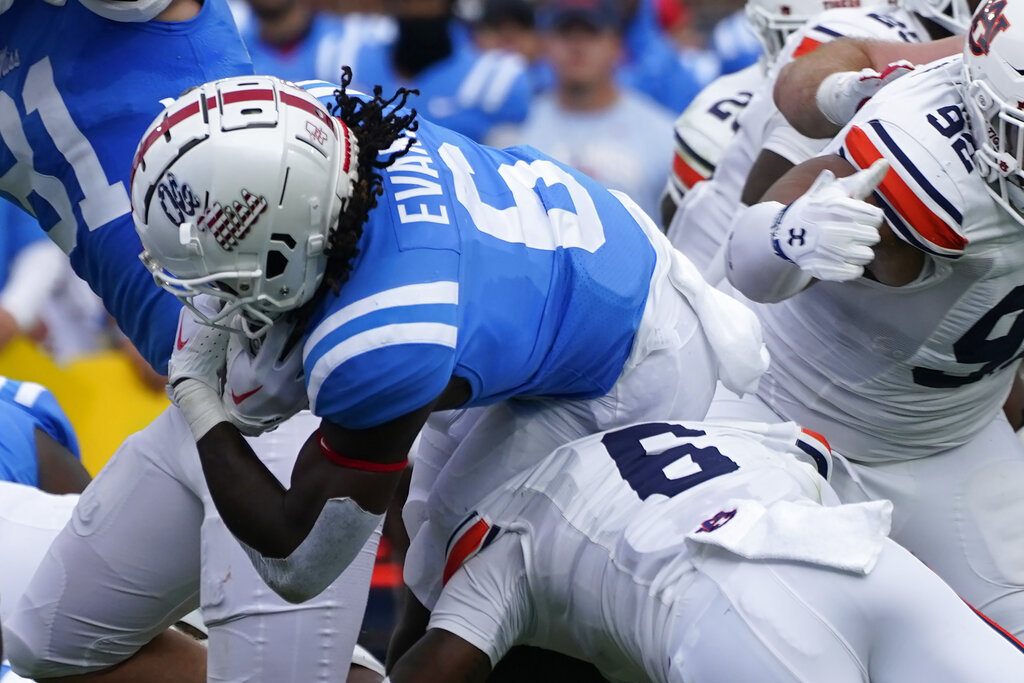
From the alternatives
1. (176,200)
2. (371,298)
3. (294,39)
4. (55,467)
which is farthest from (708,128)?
(294,39)

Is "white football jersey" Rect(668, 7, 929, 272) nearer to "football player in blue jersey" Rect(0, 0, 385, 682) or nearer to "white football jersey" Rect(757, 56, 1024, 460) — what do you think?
"white football jersey" Rect(757, 56, 1024, 460)

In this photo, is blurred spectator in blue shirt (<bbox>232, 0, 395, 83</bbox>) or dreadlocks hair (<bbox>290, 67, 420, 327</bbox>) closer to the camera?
dreadlocks hair (<bbox>290, 67, 420, 327</bbox>)

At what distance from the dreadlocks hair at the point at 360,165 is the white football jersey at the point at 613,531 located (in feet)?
1.91

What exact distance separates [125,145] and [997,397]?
1936mm

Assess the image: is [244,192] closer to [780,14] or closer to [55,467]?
[55,467]

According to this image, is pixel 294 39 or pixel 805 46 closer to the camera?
pixel 805 46

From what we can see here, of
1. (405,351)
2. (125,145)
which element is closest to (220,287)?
(405,351)

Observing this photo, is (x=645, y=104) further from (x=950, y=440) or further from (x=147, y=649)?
(x=147, y=649)

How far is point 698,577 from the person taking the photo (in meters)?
2.39

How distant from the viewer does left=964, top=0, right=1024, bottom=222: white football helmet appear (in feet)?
8.87

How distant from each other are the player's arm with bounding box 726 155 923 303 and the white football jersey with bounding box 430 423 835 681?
303 millimetres

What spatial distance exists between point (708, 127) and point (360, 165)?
2.77 metres

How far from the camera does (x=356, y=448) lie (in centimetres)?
237

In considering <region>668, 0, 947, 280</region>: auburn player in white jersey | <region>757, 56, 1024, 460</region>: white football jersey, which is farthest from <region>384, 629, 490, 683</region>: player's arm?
<region>668, 0, 947, 280</region>: auburn player in white jersey
